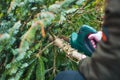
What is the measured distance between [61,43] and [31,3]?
0.38 metres

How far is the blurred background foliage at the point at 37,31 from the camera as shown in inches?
80.1

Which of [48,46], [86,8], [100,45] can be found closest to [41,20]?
[48,46]

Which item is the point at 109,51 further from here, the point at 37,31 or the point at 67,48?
the point at 67,48

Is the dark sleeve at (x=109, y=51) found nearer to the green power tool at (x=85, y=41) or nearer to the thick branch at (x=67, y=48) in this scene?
the green power tool at (x=85, y=41)

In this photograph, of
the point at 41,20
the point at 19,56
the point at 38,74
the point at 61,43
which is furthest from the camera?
the point at 61,43

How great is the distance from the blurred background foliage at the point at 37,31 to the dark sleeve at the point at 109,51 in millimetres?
880

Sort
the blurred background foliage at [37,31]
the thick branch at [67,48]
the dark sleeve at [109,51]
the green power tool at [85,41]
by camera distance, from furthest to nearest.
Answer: the thick branch at [67,48], the blurred background foliage at [37,31], the green power tool at [85,41], the dark sleeve at [109,51]

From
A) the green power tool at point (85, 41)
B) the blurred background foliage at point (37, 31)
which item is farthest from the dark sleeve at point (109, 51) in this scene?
the blurred background foliage at point (37, 31)

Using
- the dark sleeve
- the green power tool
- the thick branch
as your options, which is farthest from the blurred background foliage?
the dark sleeve

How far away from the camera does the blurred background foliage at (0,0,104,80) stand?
2034mm

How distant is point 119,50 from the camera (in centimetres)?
93

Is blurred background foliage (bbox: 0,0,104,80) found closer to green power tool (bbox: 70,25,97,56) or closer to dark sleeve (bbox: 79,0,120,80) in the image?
green power tool (bbox: 70,25,97,56)

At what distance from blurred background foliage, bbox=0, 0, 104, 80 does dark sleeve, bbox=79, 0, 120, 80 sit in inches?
34.7

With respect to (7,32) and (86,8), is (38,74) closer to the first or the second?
(7,32)
